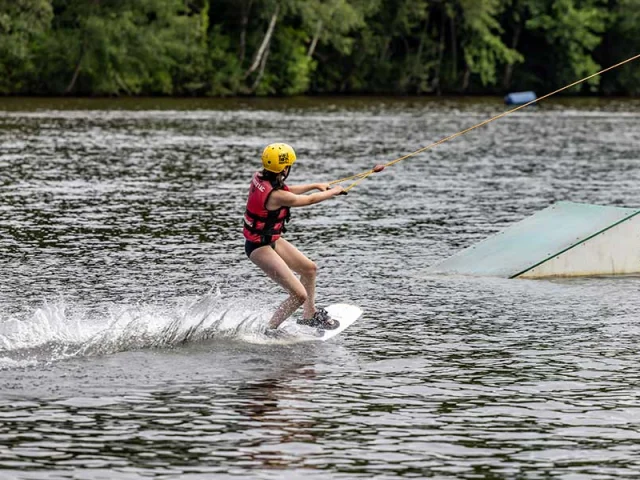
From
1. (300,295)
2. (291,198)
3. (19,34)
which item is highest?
(19,34)

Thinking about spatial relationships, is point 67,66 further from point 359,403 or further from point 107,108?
point 359,403

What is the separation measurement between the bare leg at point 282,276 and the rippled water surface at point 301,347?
13.8 inches

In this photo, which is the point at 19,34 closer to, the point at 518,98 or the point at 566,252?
the point at 518,98

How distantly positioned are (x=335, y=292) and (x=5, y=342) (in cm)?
436

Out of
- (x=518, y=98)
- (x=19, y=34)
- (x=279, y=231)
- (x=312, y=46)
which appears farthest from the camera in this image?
(x=312, y=46)

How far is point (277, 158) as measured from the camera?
12516 millimetres

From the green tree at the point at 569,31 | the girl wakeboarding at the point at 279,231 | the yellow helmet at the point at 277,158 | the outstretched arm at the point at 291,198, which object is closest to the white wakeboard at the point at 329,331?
the girl wakeboarding at the point at 279,231

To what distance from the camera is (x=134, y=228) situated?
829 inches

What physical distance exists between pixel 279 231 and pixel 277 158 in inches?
26.3

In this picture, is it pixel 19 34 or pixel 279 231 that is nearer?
pixel 279 231

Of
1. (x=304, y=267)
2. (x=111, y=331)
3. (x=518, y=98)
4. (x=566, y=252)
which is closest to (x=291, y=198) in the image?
(x=304, y=267)

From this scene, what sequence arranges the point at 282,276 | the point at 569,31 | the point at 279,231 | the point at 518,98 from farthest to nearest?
the point at 569,31 → the point at 518,98 → the point at 279,231 → the point at 282,276

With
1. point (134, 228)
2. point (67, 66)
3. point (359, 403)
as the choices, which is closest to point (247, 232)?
point (359, 403)

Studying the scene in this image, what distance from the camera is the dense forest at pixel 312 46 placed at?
6969 cm
